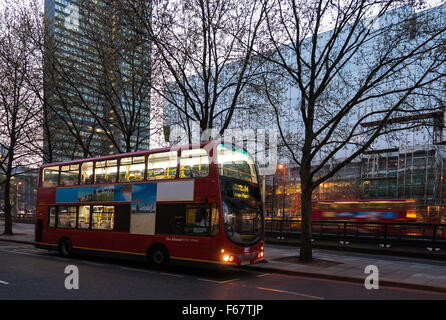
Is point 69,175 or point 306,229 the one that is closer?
point 306,229

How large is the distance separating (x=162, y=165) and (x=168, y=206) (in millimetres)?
1408

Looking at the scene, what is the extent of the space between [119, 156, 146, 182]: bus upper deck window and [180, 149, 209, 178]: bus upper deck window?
187cm

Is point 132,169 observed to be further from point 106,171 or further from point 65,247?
point 65,247

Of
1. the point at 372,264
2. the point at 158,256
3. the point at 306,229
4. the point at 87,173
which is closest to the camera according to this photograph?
the point at 158,256

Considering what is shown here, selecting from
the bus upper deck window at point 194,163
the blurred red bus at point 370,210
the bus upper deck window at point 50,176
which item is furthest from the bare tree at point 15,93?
the blurred red bus at point 370,210

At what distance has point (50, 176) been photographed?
54.4 feet

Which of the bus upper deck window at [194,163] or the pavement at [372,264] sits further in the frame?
the bus upper deck window at [194,163]

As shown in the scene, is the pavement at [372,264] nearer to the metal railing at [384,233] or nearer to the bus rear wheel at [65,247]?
the metal railing at [384,233]

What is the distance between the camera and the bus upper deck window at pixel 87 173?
48.4 ft

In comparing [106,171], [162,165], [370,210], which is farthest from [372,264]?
[370,210]

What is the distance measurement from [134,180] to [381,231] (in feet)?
40.4

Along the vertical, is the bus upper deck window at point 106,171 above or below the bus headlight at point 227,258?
above

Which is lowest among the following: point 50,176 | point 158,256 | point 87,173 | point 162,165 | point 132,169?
point 158,256

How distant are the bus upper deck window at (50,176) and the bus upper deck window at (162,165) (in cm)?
597
